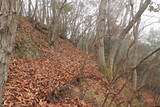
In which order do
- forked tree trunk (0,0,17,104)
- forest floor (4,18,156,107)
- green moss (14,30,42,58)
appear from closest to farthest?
forked tree trunk (0,0,17,104)
forest floor (4,18,156,107)
green moss (14,30,42,58)

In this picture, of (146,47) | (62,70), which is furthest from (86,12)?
(62,70)

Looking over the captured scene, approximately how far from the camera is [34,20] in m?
15.3

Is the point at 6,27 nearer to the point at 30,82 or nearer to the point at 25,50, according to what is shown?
the point at 30,82

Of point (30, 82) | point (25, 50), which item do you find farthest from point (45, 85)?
point (25, 50)

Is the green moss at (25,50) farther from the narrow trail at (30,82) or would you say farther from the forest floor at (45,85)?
the narrow trail at (30,82)

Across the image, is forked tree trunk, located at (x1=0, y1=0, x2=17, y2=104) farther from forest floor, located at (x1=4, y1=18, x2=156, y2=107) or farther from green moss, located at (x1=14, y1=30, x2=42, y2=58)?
green moss, located at (x1=14, y1=30, x2=42, y2=58)

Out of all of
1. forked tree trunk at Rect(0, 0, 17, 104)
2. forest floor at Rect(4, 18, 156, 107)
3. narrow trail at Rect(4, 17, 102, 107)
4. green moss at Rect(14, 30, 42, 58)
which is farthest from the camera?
green moss at Rect(14, 30, 42, 58)

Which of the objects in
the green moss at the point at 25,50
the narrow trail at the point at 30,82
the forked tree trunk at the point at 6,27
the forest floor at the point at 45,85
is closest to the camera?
the forked tree trunk at the point at 6,27

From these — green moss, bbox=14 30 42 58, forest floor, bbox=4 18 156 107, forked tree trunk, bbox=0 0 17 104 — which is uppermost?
forked tree trunk, bbox=0 0 17 104

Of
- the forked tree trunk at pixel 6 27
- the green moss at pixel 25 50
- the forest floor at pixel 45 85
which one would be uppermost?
the forked tree trunk at pixel 6 27

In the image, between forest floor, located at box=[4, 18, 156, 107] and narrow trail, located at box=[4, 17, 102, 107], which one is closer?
narrow trail, located at box=[4, 17, 102, 107]

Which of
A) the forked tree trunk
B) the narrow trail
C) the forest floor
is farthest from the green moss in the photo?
the forked tree trunk

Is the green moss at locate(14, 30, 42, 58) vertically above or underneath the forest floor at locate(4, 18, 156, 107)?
above

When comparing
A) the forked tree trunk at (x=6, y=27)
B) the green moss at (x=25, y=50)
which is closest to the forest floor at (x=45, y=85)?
the green moss at (x=25, y=50)
